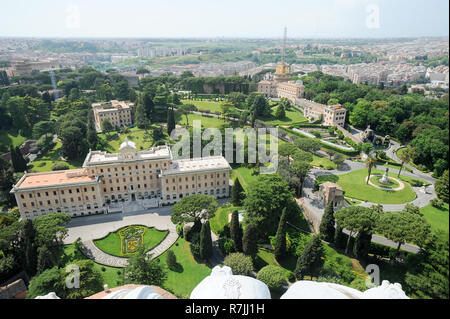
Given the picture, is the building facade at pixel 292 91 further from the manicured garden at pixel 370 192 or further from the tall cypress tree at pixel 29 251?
the tall cypress tree at pixel 29 251

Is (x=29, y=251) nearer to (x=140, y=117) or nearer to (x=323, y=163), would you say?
(x=140, y=117)

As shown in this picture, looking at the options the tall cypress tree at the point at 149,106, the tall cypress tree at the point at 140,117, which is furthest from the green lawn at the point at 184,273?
the tall cypress tree at the point at 149,106

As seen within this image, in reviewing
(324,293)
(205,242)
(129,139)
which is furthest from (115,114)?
(324,293)

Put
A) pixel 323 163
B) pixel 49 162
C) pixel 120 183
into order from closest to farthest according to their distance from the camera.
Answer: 1. pixel 120 183
2. pixel 323 163
3. pixel 49 162

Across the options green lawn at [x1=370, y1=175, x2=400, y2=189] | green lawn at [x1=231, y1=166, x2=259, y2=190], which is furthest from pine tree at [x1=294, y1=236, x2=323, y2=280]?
green lawn at [x1=370, y1=175, x2=400, y2=189]

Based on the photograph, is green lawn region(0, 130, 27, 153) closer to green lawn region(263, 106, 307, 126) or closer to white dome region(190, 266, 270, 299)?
green lawn region(263, 106, 307, 126)
